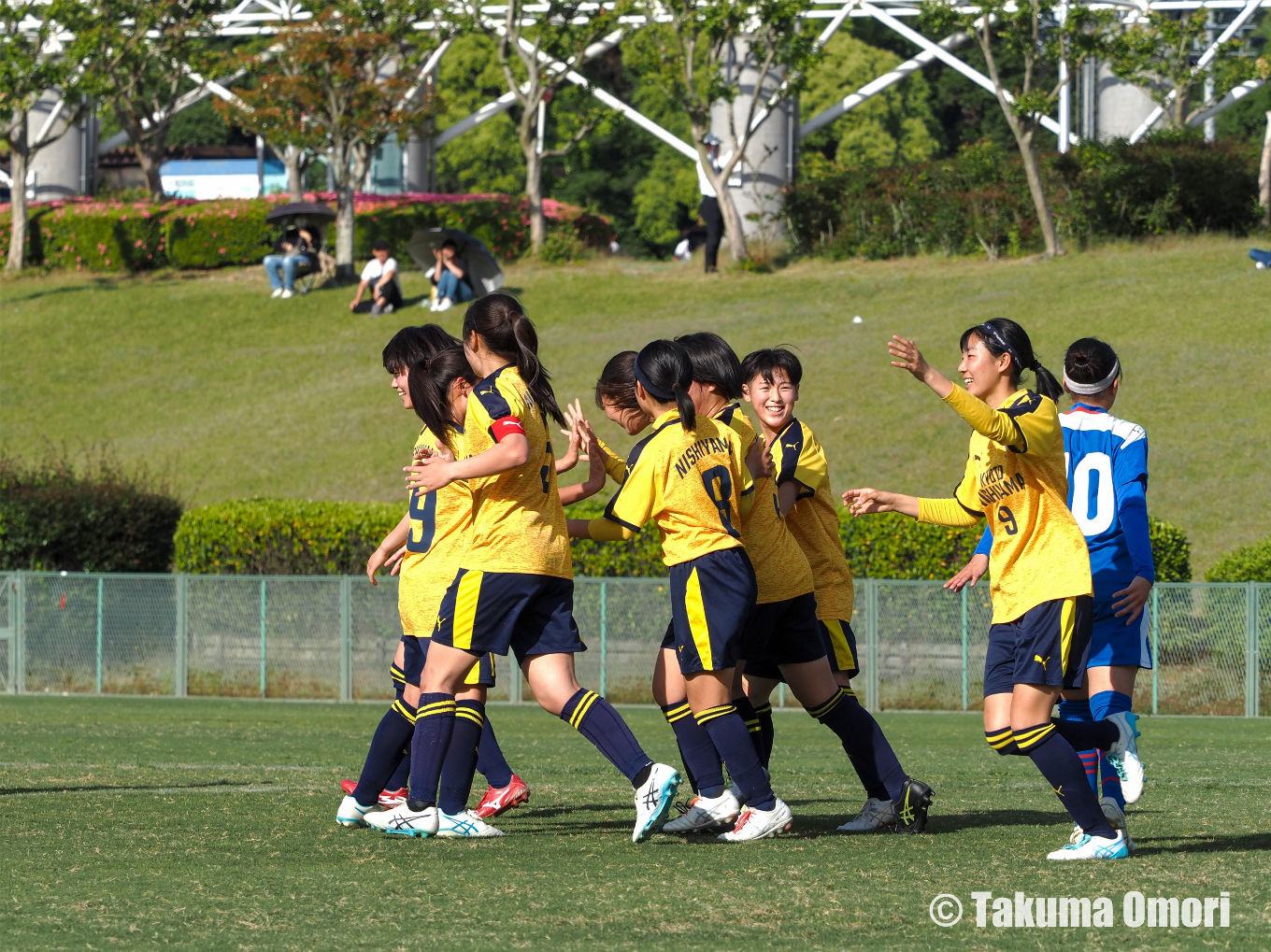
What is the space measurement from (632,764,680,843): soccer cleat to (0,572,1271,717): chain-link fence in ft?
30.3

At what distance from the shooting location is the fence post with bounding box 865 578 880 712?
14.5 meters

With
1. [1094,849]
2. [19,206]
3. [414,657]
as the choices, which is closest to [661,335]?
[19,206]

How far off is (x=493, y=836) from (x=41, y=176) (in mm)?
38725

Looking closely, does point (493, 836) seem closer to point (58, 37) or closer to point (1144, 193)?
point (1144, 193)

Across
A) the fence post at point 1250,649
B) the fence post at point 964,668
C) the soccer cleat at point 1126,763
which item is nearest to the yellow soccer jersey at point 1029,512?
the soccer cleat at point 1126,763

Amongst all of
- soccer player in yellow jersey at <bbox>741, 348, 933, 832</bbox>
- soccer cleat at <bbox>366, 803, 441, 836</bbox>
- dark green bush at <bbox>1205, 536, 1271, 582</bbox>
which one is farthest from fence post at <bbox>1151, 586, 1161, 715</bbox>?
soccer cleat at <bbox>366, 803, 441, 836</bbox>

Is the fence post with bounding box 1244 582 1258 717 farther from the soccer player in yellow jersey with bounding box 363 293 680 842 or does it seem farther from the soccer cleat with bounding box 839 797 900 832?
the soccer player in yellow jersey with bounding box 363 293 680 842

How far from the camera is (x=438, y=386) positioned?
584 cm

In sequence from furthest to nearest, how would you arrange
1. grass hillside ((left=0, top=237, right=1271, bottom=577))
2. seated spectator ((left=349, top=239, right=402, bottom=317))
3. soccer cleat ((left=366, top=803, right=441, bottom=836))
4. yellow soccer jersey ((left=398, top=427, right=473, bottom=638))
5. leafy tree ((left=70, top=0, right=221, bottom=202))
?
1. leafy tree ((left=70, top=0, right=221, bottom=202))
2. seated spectator ((left=349, top=239, right=402, bottom=317))
3. grass hillside ((left=0, top=237, right=1271, bottom=577))
4. yellow soccer jersey ((left=398, top=427, right=473, bottom=638))
5. soccer cleat ((left=366, top=803, right=441, bottom=836))

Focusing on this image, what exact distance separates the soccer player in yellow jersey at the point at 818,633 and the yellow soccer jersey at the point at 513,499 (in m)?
0.78

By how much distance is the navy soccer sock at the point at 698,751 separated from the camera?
18.5 feet

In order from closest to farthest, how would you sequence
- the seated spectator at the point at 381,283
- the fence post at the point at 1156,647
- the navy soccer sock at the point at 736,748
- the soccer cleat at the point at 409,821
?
the navy soccer sock at the point at 736,748 < the soccer cleat at the point at 409,821 < the fence post at the point at 1156,647 < the seated spectator at the point at 381,283

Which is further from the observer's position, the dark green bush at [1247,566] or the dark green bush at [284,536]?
the dark green bush at [284,536]

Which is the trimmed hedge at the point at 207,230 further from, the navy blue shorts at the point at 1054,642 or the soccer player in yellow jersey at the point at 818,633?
the navy blue shorts at the point at 1054,642
